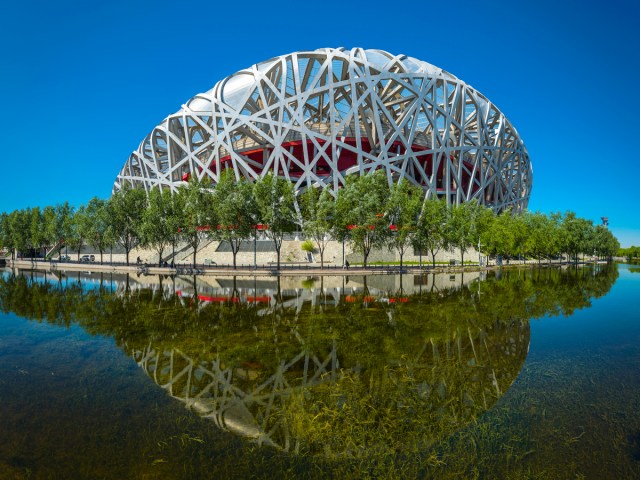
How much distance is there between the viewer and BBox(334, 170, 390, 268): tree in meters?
32.8

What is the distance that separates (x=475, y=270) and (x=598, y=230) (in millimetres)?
64350

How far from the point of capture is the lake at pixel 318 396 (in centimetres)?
464

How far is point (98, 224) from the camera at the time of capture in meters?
41.8

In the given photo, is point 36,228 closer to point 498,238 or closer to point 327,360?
point 327,360

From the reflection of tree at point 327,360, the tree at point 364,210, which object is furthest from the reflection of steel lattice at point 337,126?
the reflection of tree at point 327,360

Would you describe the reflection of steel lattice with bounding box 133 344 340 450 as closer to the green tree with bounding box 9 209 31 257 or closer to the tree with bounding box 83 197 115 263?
the tree with bounding box 83 197 115 263

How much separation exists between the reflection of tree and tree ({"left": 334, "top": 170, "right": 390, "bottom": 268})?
636 inches

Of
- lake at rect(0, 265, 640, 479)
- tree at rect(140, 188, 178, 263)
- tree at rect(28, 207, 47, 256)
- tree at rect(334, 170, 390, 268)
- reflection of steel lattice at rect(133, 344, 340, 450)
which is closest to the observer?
lake at rect(0, 265, 640, 479)

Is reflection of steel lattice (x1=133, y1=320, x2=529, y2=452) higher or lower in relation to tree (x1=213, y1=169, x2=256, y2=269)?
lower

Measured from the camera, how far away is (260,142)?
5106 cm

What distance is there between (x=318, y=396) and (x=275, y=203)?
29.0 metres

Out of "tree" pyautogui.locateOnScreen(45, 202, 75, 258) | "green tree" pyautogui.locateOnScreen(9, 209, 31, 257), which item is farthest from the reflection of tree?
"green tree" pyautogui.locateOnScreen(9, 209, 31, 257)

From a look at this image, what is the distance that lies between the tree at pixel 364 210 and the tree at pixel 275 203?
469cm

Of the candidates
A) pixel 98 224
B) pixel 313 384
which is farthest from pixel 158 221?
pixel 313 384
